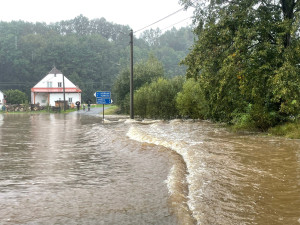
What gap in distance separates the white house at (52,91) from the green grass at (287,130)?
208 ft

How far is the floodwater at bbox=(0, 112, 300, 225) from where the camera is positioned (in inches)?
223

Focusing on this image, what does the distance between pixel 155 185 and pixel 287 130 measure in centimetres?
984

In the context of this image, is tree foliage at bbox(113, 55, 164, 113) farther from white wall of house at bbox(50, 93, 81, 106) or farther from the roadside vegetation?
white wall of house at bbox(50, 93, 81, 106)

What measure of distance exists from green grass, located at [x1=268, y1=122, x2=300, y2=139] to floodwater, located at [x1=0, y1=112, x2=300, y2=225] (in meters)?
1.99

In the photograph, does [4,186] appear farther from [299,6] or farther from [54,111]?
[54,111]

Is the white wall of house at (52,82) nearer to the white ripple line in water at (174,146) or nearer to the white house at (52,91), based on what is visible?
the white house at (52,91)

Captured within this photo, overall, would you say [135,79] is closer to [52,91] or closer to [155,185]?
[52,91]

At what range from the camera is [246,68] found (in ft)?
51.0

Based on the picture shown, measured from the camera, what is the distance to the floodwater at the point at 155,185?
18.6 ft

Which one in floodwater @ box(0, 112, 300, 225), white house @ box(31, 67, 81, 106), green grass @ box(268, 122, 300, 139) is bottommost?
floodwater @ box(0, 112, 300, 225)

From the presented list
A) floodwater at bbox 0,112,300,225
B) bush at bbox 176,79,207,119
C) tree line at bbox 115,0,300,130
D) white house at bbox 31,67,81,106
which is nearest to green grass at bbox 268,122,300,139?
tree line at bbox 115,0,300,130

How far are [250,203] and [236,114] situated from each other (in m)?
12.4

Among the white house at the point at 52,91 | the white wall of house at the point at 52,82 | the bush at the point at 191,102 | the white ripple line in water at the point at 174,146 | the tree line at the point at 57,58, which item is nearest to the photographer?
the white ripple line in water at the point at 174,146

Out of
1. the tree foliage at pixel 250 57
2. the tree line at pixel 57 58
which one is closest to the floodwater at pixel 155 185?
the tree foliage at pixel 250 57
